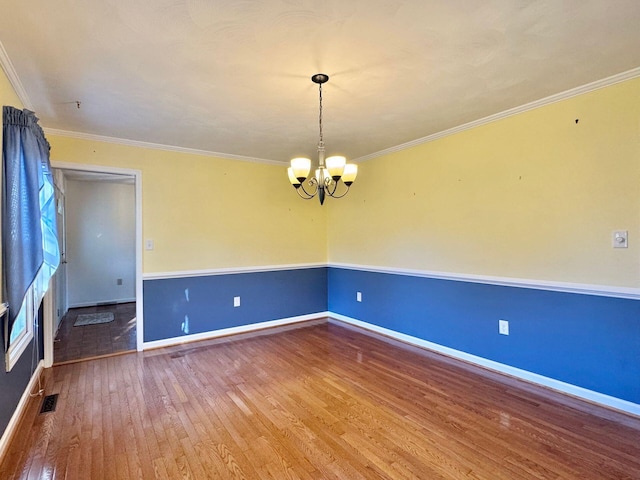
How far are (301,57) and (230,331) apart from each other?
11.1 feet

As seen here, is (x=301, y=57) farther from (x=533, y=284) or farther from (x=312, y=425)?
(x=533, y=284)

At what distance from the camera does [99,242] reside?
6211mm

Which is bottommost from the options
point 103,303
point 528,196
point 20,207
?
point 103,303

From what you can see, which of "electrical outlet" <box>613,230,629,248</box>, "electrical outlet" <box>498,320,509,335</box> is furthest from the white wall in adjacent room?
"electrical outlet" <box>613,230,629,248</box>

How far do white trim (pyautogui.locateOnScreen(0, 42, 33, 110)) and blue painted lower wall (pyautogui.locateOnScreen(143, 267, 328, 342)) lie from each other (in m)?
1.97

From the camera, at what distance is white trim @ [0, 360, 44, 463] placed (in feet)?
6.41

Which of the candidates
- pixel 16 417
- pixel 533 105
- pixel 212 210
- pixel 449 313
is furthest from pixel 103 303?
pixel 533 105

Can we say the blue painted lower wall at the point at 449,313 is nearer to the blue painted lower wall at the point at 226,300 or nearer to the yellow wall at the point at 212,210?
the blue painted lower wall at the point at 226,300

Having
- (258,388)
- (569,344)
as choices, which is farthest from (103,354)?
(569,344)

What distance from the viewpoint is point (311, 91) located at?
2.44 metres

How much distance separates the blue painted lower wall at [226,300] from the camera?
3.81 meters

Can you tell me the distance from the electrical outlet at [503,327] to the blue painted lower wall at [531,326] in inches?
1.2

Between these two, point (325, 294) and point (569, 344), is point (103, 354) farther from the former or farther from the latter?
point (569, 344)

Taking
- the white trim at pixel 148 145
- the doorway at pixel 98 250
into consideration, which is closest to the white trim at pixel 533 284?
the white trim at pixel 148 145
